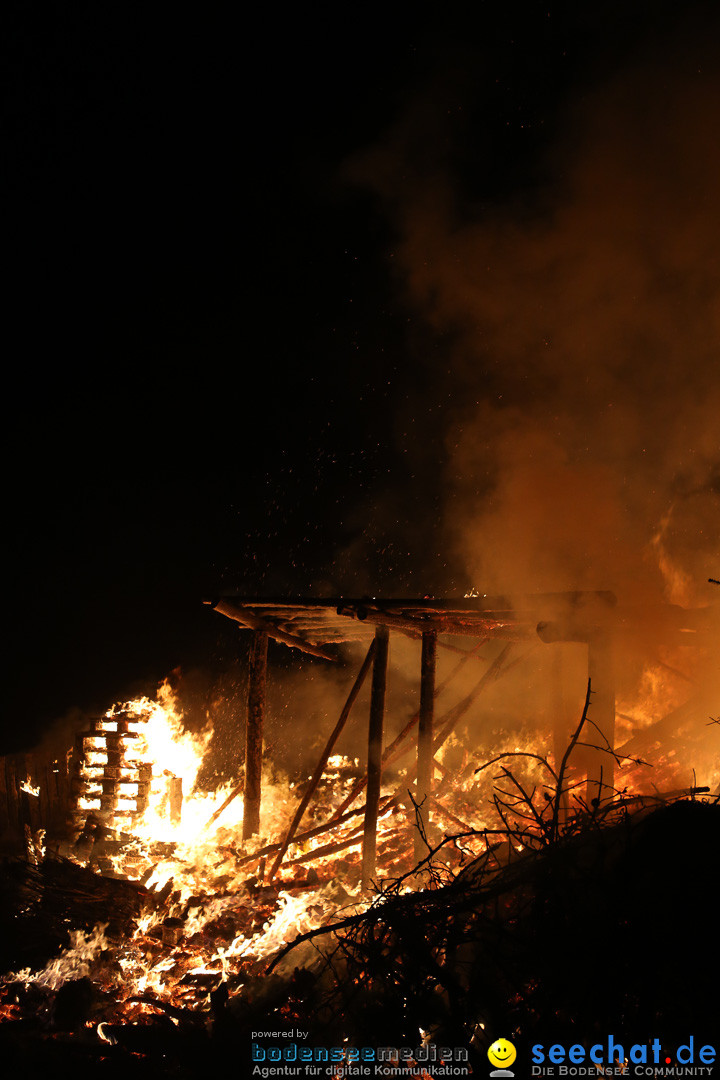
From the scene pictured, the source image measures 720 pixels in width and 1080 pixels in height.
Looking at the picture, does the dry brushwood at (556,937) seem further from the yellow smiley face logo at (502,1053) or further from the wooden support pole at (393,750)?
the wooden support pole at (393,750)

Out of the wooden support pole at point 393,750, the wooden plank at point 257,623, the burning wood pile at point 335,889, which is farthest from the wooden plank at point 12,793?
the wooden support pole at point 393,750

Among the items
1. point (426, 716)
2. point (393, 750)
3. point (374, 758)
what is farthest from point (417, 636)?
point (393, 750)

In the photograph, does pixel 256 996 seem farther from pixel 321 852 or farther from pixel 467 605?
pixel 467 605

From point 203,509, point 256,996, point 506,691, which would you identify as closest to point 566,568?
point 506,691

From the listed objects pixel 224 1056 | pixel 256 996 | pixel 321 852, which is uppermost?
pixel 321 852

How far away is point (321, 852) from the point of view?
775cm

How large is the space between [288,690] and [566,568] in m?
7.02

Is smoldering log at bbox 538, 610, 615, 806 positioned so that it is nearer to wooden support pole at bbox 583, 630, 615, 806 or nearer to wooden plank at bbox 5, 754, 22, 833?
wooden support pole at bbox 583, 630, 615, 806

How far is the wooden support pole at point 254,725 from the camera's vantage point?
25.8ft

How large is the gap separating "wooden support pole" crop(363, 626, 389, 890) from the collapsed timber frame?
12 mm

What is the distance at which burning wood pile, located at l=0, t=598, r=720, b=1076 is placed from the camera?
7.14 feet

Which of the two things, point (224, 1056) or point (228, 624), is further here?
point (228, 624)

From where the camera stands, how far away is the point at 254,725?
7902 millimetres

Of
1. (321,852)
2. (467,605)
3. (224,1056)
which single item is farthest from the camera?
(321,852)
